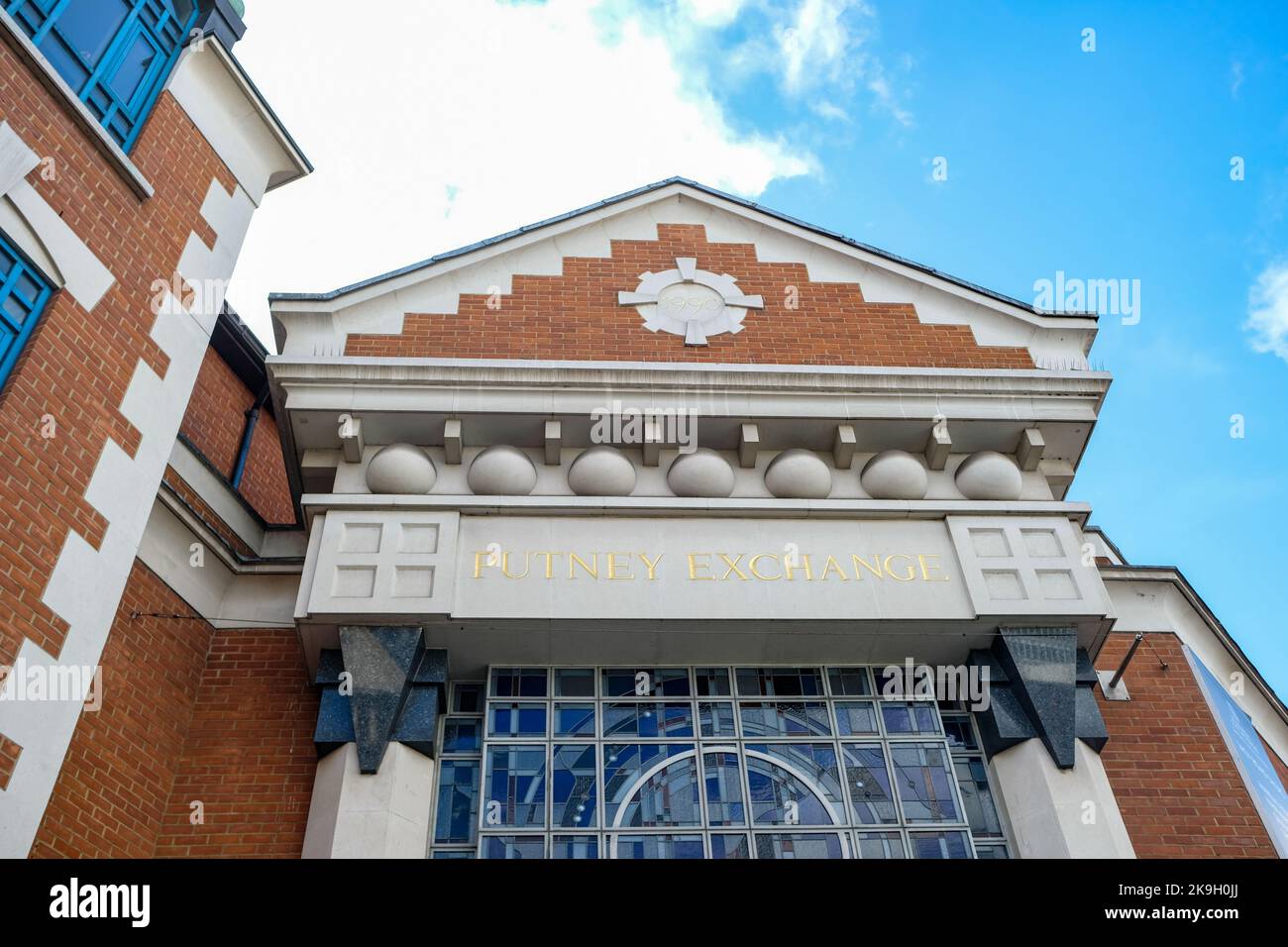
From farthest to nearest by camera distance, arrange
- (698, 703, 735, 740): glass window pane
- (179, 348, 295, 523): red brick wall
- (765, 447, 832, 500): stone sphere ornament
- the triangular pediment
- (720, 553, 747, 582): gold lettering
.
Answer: (179, 348, 295, 523): red brick wall < the triangular pediment < (765, 447, 832, 500): stone sphere ornament < (720, 553, 747, 582): gold lettering < (698, 703, 735, 740): glass window pane

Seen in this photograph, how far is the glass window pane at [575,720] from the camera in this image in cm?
1012

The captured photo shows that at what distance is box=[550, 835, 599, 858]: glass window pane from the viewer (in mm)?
9297

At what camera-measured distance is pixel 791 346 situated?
12531 mm

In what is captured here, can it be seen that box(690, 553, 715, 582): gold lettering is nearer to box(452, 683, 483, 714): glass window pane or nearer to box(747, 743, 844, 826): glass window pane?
box(747, 743, 844, 826): glass window pane

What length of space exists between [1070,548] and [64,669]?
8.44 metres

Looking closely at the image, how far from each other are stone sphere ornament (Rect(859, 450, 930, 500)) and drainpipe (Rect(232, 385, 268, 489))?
27.4 feet

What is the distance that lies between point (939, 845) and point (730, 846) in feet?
5.67

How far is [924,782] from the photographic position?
10047mm

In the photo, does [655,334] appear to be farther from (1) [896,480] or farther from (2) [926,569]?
(2) [926,569]

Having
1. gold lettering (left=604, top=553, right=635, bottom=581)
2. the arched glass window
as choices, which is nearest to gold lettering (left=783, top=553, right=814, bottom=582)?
gold lettering (left=604, top=553, right=635, bottom=581)

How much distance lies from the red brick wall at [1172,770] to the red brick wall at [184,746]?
708 centimetres

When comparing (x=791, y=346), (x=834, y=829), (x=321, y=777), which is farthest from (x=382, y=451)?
(x=834, y=829)

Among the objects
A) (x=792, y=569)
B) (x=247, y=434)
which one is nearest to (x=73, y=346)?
(x=792, y=569)

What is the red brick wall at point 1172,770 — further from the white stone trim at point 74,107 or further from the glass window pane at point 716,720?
the white stone trim at point 74,107
